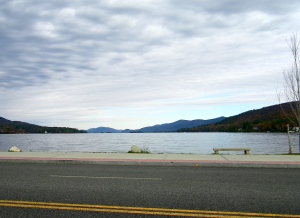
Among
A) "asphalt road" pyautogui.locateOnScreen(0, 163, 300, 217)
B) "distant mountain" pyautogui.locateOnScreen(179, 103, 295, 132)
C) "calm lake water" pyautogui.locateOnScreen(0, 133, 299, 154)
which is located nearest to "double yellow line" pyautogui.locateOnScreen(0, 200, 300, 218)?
"asphalt road" pyautogui.locateOnScreen(0, 163, 300, 217)

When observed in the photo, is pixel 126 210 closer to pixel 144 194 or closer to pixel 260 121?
pixel 144 194

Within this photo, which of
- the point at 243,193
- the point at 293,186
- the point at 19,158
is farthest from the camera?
the point at 19,158

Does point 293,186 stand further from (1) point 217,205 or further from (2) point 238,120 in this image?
(2) point 238,120

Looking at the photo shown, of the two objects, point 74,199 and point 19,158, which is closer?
point 74,199

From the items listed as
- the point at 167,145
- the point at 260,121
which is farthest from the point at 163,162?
the point at 260,121

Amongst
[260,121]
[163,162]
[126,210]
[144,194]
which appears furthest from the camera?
[260,121]

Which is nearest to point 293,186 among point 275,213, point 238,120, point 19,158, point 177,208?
point 275,213

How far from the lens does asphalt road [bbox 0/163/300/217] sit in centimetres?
598

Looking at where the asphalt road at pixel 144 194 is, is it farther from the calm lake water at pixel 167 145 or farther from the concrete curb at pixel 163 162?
the calm lake water at pixel 167 145

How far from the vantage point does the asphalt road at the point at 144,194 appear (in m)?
5.98

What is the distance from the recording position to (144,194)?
7.43m

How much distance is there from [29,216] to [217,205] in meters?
3.67

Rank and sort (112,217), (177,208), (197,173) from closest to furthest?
(112,217) → (177,208) → (197,173)

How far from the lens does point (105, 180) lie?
31.3ft
